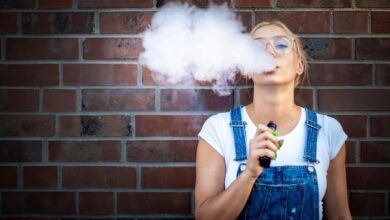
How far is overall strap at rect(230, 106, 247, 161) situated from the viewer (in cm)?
183

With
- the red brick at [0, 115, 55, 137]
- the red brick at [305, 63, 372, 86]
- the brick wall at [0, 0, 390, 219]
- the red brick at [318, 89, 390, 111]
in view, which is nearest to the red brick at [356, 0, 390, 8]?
the brick wall at [0, 0, 390, 219]

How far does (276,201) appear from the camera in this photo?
180cm

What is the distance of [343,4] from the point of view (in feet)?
7.01

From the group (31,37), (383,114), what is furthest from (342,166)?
(31,37)

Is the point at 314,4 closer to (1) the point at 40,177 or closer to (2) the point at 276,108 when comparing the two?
(2) the point at 276,108

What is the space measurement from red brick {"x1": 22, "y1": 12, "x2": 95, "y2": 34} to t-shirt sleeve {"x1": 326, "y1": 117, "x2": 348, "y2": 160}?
130 centimetres

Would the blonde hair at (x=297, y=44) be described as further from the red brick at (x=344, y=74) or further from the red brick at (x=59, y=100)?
the red brick at (x=59, y=100)

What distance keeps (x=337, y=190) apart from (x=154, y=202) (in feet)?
3.04

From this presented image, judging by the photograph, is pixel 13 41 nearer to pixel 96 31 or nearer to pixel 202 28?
pixel 96 31

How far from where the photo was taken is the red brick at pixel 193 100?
215 cm

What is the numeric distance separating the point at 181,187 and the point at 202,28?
837 millimetres

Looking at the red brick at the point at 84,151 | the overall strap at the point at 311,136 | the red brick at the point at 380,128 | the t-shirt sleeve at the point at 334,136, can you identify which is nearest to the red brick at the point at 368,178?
the red brick at the point at 380,128

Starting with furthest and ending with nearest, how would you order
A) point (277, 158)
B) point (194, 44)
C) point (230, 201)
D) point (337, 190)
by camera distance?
point (194, 44), point (337, 190), point (277, 158), point (230, 201)

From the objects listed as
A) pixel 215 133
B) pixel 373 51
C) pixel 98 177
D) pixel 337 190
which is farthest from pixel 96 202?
pixel 373 51
